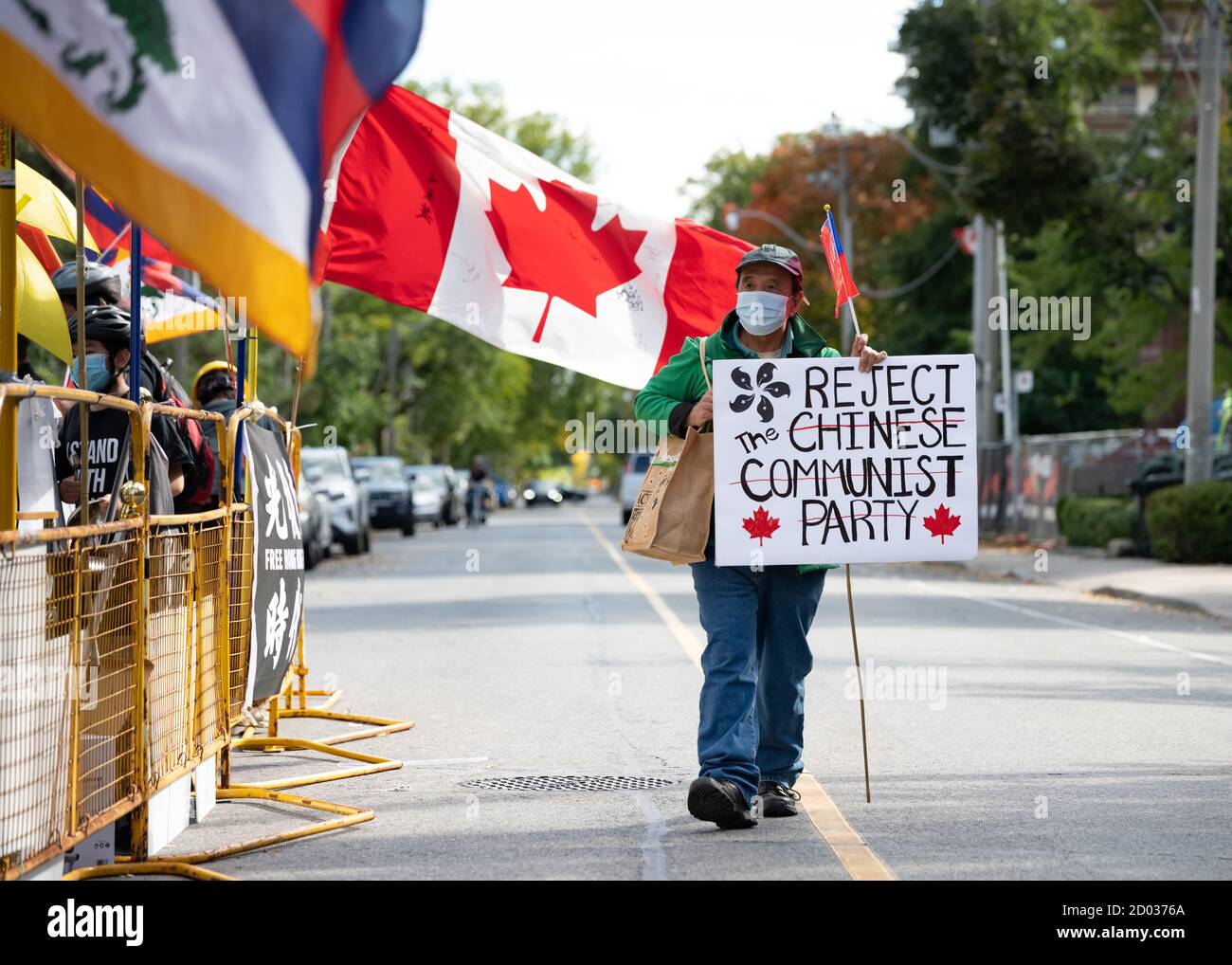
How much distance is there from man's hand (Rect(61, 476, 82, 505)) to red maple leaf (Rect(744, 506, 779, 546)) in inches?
94.1

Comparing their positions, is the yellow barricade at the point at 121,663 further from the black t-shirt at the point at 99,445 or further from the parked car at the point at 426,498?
the parked car at the point at 426,498

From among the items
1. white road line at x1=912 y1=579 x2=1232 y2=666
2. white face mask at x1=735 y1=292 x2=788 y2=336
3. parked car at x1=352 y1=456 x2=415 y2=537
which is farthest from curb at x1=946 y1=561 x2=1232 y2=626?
parked car at x1=352 y1=456 x2=415 y2=537

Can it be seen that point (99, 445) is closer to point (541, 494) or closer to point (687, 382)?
point (687, 382)

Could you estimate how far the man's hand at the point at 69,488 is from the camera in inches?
263

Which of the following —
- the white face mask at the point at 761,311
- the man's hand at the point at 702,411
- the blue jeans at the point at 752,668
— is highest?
the white face mask at the point at 761,311

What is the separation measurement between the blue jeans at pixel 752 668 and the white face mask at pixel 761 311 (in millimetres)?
832

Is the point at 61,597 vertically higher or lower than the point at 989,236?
lower

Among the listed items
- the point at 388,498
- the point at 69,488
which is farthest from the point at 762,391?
the point at 388,498

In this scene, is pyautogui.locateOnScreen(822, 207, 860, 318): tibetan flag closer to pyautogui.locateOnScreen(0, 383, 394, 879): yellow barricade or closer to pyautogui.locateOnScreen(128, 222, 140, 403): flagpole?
pyautogui.locateOnScreen(0, 383, 394, 879): yellow barricade

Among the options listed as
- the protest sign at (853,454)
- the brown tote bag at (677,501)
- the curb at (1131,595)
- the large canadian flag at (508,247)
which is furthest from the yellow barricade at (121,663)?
the curb at (1131,595)

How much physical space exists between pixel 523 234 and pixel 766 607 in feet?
7.76

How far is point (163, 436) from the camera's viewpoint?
6965mm
